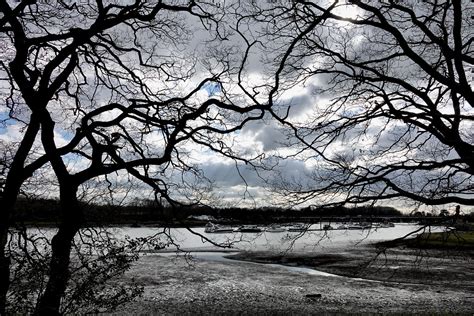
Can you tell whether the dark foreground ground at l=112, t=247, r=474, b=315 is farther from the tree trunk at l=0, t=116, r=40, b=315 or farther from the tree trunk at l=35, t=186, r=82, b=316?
the tree trunk at l=0, t=116, r=40, b=315

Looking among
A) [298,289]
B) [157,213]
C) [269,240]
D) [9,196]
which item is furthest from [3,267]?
[298,289]

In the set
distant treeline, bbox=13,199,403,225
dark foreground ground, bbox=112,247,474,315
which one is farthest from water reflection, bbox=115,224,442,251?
dark foreground ground, bbox=112,247,474,315

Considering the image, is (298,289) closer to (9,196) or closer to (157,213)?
(157,213)

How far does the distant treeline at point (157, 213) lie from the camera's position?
8148mm

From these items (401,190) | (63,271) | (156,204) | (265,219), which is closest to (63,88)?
(156,204)

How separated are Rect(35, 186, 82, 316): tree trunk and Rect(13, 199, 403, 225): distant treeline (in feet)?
2.57

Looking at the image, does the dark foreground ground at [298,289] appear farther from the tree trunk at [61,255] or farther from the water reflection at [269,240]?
the tree trunk at [61,255]

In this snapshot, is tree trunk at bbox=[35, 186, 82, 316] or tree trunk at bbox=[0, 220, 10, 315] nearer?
tree trunk at bbox=[0, 220, 10, 315]

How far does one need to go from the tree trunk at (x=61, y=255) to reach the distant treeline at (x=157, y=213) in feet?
2.57

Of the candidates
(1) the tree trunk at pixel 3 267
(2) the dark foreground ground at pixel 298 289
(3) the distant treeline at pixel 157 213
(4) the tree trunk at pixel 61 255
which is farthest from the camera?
(2) the dark foreground ground at pixel 298 289

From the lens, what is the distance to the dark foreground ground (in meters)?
16.9

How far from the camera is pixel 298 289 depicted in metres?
21.7

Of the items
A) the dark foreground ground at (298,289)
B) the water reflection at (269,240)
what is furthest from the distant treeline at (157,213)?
the dark foreground ground at (298,289)

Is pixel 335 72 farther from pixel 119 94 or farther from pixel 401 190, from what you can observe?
pixel 119 94
